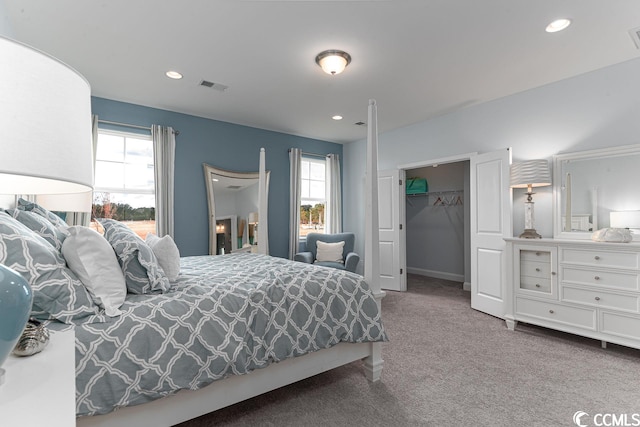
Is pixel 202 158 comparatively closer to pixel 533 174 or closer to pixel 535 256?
pixel 533 174

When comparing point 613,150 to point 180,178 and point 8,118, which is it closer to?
point 8,118

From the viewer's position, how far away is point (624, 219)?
302 cm

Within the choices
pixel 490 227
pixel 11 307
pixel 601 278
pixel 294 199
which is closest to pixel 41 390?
pixel 11 307

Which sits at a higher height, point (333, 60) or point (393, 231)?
point (333, 60)

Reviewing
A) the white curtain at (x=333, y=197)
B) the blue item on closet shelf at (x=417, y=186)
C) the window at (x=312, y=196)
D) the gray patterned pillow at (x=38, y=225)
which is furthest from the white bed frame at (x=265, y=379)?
the blue item on closet shelf at (x=417, y=186)

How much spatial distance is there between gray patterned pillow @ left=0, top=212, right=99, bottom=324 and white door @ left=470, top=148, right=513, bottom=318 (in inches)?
145

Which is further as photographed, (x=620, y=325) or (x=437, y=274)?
Result: (x=437, y=274)

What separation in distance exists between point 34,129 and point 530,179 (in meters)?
3.90

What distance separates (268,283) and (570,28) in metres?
2.96

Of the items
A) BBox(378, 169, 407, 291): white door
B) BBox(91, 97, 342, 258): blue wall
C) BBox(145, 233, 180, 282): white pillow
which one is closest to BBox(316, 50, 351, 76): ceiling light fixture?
BBox(145, 233, 180, 282): white pillow

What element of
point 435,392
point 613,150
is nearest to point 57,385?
point 435,392

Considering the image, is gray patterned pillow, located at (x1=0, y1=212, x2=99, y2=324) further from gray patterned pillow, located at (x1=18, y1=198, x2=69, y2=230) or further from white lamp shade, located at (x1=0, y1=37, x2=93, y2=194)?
white lamp shade, located at (x1=0, y1=37, x2=93, y2=194)

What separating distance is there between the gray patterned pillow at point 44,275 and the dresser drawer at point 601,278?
3.62 meters

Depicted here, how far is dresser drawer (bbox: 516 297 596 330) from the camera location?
2881 mm
